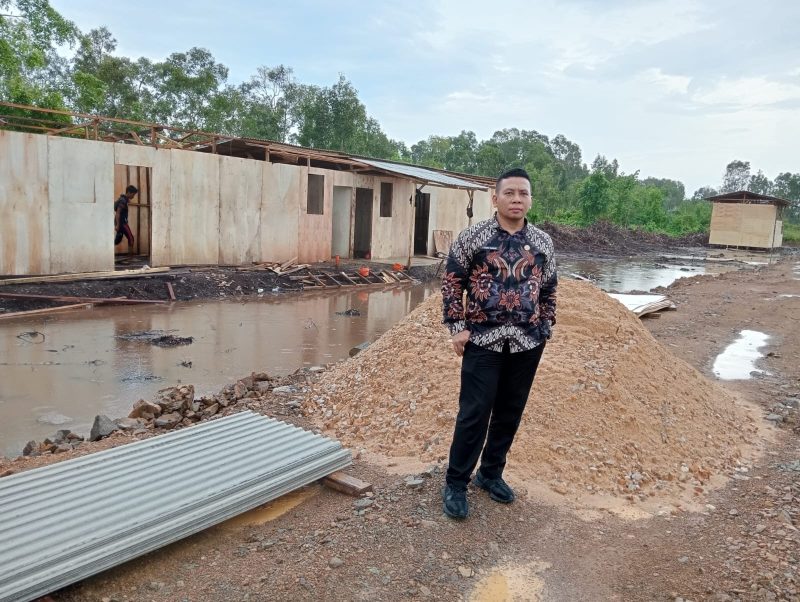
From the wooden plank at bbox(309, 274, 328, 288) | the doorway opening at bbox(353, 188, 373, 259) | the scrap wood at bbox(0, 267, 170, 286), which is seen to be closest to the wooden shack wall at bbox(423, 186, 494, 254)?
the doorway opening at bbox(353, 188, 373, 259)

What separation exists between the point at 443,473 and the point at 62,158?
467 inches

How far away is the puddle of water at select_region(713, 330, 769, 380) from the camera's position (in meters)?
7.32

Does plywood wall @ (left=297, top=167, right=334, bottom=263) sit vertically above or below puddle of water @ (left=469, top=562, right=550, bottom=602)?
above

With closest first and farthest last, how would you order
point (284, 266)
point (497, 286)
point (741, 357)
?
point (497, 286), point (741, 357), point (284, 266)

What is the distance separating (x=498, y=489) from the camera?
3400mm

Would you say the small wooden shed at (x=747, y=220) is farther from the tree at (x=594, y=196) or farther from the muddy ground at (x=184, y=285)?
the muddy ground at (x=184, y=285)

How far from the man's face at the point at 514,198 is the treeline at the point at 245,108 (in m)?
16.8

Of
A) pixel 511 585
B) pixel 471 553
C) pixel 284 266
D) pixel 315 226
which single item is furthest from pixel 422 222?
pixel 511 585

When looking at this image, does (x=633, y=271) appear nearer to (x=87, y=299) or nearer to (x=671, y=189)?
(x=87, y=299)

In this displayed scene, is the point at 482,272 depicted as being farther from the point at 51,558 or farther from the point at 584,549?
the point at 51,558

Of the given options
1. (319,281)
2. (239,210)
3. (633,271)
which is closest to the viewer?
(319,281)

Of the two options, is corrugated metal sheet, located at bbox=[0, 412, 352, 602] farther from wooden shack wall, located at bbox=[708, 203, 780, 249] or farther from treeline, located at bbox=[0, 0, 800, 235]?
wooden shack wall, located at bbox=[708, 203, 780, 249]

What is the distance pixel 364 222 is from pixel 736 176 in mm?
73865

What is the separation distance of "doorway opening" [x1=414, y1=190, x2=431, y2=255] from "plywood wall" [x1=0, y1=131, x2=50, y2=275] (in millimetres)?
13033
